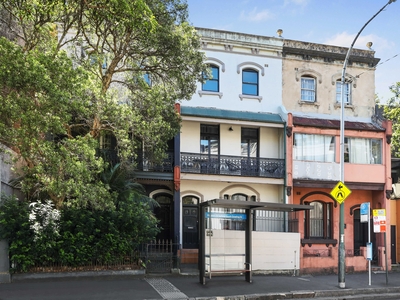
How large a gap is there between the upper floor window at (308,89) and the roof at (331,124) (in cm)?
154

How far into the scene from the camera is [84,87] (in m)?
14.4

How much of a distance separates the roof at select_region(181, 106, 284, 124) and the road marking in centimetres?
811

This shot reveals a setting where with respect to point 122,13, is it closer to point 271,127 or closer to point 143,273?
point 143,273

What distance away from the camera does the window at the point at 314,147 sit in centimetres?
2384

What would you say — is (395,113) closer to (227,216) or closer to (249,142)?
(249,142)

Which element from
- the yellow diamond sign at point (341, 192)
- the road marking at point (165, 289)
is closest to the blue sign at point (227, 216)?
the road marking at point (165, 289)

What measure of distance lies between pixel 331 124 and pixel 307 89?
2.48 metres

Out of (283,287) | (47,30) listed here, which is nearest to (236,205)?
(283,287)

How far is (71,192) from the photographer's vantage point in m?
14.9

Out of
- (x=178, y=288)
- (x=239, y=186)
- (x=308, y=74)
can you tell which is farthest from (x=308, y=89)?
(x=178, y=288)

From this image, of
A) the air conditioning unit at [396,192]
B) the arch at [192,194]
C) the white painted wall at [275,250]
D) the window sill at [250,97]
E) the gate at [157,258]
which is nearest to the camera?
the gate at [157,258]

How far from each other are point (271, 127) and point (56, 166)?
41.4 ft

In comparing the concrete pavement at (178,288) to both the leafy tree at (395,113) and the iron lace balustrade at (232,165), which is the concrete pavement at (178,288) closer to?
the iron lace balustrade at (232,165)

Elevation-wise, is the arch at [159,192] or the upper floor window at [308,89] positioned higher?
the upper floor window at [308,89]
